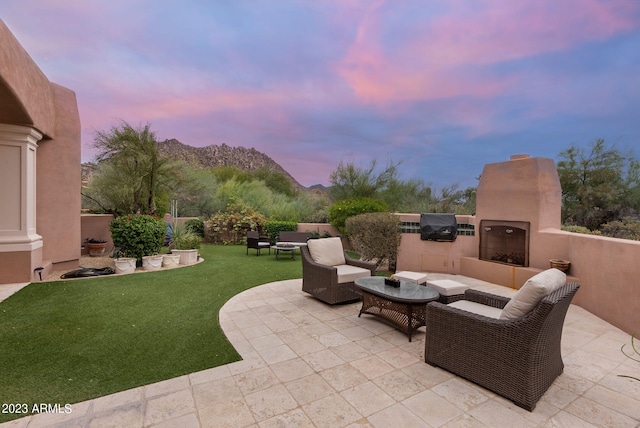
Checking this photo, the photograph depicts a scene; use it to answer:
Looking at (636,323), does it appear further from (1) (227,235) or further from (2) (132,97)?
(2) (132,97)

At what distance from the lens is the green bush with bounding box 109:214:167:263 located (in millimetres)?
6773

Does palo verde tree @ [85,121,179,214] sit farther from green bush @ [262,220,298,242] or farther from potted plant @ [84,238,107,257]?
green bush @ [262,220,298,242]

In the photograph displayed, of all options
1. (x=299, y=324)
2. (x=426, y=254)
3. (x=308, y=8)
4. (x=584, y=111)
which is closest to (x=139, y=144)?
(x=308, y=8)

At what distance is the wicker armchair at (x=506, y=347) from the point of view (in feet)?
7.02

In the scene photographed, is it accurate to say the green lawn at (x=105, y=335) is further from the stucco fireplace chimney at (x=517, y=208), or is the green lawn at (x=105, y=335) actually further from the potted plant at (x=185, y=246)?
the stucco fireplace chimney at (x=517, y=208)

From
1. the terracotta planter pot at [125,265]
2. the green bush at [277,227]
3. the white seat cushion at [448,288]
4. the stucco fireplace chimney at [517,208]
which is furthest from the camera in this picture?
the green bush at [277,227]

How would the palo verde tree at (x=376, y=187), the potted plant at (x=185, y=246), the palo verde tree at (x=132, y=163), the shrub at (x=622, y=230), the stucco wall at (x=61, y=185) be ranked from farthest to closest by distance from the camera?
the palo verde tree at (x=376, y=187)
the palo verde tree at (x=132, y=163)
the potted plant at (x=185, y=246)
the shrub at (x=622, y=230)
the stucco wall at (x=61, y=185)

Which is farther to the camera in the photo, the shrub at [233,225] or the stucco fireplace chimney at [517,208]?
the shrub at [233,225]

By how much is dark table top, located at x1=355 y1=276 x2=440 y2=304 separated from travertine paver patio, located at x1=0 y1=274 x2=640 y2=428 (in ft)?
1.58

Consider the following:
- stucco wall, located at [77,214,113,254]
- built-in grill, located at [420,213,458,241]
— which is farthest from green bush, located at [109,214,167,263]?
built-in grill, located at [420,213,458,241]

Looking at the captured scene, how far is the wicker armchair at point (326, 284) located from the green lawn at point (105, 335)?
56.4 inches

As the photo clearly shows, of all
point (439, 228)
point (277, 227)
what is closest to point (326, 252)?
point (439, 228)

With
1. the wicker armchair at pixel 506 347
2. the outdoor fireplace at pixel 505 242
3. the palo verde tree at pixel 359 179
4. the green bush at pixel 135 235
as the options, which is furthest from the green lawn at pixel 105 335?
the palo verde tree at pixel 359 179

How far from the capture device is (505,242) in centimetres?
634
